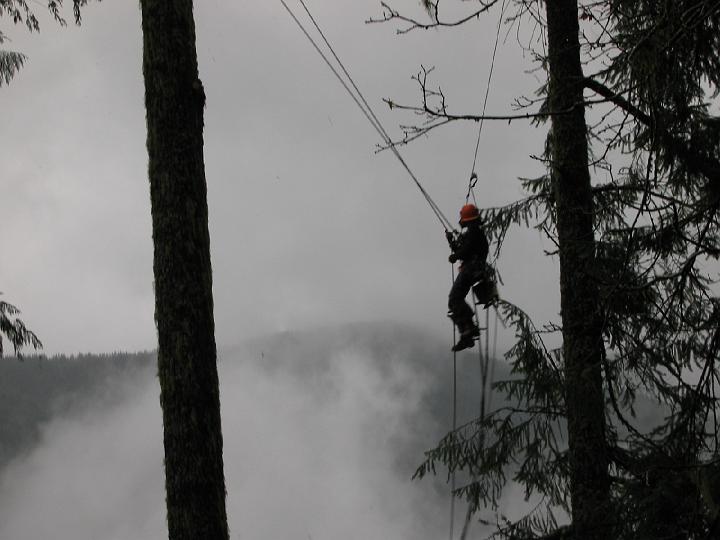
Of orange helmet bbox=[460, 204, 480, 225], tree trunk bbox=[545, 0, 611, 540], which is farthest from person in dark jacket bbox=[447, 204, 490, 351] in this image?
tree trunk bbox=[545, 0, 611, 540]

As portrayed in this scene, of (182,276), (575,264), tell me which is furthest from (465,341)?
(182,276)

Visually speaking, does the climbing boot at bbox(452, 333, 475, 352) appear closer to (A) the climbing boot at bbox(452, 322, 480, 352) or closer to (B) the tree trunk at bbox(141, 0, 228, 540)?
(A) the climbing boot at bbox(452, 322, 480, 352)

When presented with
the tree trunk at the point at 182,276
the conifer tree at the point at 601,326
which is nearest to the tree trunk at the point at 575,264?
the conifer tree at the point at 601,326

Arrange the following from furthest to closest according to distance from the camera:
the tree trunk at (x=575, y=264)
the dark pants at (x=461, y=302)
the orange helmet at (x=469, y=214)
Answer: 1. the dark pants at (x=461, y=302)
2. the orange helmet at (x=469, y=214)
3. the tree trunk at (x=575, y=264)

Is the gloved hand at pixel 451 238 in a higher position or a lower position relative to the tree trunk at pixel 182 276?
higher

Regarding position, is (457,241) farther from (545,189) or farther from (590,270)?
(590,270)

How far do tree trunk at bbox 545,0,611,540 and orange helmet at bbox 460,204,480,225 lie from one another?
2.67 feet

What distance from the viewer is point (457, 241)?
25.4 feet

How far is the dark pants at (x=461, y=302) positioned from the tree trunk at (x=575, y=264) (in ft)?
4.05

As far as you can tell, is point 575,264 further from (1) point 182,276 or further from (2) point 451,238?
(1) point 182,276

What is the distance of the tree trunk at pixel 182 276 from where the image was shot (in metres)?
4.47

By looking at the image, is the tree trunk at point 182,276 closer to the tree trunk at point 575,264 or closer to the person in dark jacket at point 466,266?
the tree trunk at point 575,264

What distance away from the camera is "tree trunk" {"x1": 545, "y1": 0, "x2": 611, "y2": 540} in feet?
21.0

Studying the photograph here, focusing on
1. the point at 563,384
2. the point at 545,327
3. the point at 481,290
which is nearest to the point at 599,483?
the point at 563,384
